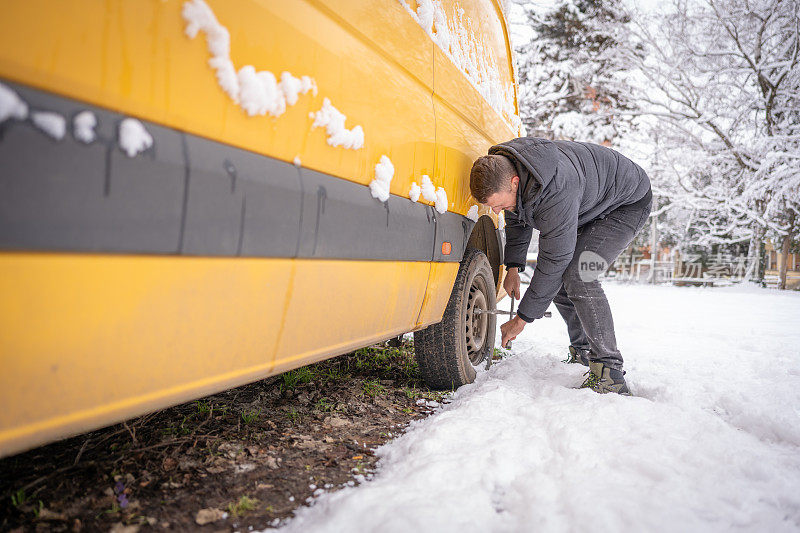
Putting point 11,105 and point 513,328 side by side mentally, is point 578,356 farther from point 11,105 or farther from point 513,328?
point 11,105

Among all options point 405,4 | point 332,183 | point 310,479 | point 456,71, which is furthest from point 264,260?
point 456,71

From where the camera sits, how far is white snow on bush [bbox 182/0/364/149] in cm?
95

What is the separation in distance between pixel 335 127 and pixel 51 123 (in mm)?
724

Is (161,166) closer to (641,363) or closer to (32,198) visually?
(32,198)

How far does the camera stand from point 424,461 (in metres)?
1.59

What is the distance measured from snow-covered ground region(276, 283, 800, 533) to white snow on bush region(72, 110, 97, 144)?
1039mm

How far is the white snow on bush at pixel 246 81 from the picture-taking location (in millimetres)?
948

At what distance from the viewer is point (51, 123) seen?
74 cm

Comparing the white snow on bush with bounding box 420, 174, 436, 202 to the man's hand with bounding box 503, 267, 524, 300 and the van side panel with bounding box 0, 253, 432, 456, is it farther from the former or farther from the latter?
the man's hand with bounding box 503, 267, 524, 300

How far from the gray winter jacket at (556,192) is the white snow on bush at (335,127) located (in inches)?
41.3

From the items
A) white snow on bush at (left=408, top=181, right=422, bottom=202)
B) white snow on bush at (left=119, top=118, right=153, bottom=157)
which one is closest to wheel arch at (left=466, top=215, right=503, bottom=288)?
white snow on bush at (left=408, top=181, right=422, bottom=202)

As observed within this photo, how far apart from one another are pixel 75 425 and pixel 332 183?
82 cm

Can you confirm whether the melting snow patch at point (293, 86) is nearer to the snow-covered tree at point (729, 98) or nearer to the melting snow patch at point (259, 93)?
the melting snow patch at point (259, 93)

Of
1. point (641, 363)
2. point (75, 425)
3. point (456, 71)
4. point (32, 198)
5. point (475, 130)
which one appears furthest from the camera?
point (641, 363)
